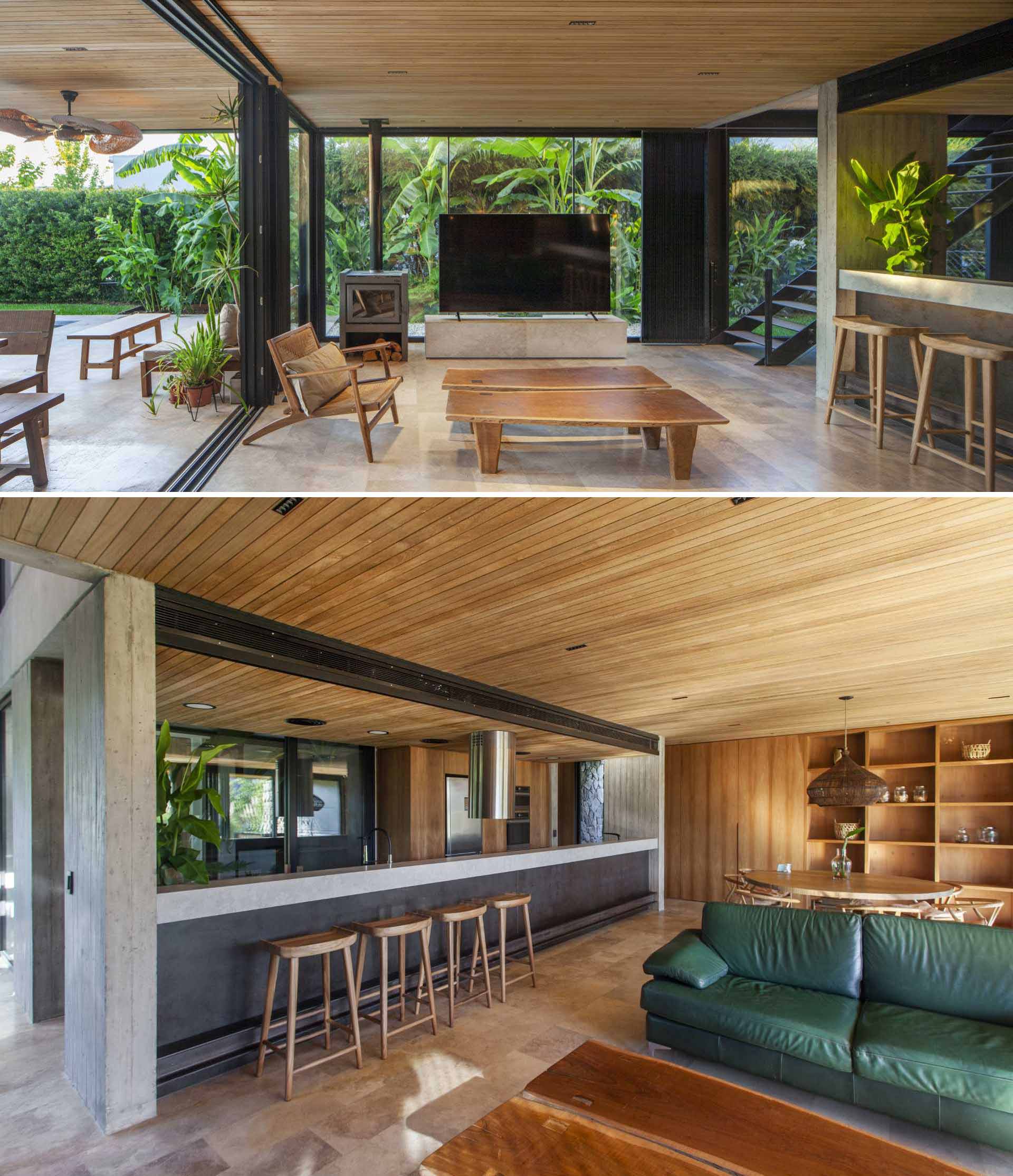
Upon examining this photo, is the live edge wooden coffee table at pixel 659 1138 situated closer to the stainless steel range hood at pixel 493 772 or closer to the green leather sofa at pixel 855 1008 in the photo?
the green leather sofa at pixel 855 1008

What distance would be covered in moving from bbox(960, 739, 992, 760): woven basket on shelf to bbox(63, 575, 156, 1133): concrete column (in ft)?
Answer: 25.4

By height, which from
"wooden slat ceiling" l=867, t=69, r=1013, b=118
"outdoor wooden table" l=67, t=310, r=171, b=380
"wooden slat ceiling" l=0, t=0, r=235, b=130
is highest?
"wooden slat ceiling" l=867, t=69, r=1013, b=118

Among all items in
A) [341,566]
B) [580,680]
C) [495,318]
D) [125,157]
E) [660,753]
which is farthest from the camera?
[660,753]

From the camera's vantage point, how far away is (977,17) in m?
4.94

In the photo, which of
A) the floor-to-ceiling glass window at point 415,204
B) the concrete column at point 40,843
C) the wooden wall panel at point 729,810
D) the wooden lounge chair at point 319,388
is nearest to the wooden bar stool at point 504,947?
the concrete column at point 40,843

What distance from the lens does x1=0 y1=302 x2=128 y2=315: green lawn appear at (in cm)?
349

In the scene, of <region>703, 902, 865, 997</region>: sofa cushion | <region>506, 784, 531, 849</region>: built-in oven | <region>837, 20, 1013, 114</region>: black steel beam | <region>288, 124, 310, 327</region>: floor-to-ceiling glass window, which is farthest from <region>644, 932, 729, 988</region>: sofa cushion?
<region>506, 784, 531, 849</region>: built-in oven

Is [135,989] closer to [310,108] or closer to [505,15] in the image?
[505,15]

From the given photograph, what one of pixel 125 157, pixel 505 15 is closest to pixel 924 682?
pixel 505 15

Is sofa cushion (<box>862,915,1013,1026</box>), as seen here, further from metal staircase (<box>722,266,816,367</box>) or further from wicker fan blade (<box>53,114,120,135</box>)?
metal staircase (<box>722,266,816,367</box>)

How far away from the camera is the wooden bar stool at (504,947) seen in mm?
6020

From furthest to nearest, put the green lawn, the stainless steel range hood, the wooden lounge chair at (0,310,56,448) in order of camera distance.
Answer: the stainless steel range hood, the wooden lounge chair at (0,310,56,448), the green lawn

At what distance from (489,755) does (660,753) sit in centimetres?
384

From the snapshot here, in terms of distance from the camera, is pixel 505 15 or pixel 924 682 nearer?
pixel 505 15
